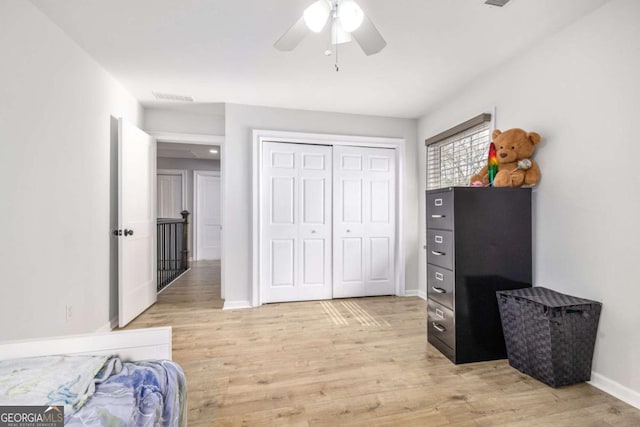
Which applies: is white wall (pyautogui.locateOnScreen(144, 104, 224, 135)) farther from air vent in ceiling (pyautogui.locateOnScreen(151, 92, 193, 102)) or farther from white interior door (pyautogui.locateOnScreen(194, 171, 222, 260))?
white interior door (pyautogui.locateOnScreen(194, 171, 222, 260))

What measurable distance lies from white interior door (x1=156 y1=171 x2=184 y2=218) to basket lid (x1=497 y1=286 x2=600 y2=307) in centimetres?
691

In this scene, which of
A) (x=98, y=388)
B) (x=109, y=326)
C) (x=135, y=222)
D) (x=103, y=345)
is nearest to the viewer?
(x=98, y=388)

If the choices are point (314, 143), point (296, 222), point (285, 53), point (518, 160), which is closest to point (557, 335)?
point (518, 160)

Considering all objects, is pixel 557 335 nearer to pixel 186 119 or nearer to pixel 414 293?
pixel 414 293

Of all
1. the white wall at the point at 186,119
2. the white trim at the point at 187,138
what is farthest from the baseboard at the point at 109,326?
the white wall at the point at 186,119

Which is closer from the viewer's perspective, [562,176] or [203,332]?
[562,176]

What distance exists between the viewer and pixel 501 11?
6.13 feet

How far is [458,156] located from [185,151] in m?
5.14

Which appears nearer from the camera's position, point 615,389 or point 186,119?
point 615,389

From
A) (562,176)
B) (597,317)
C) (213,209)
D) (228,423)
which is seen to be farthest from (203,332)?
(213,209)

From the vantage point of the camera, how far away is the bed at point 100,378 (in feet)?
2.86

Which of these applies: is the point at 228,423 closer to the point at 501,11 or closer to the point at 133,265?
the point at 133,265

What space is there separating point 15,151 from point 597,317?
3.65 meters

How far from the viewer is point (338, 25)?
1.68m
